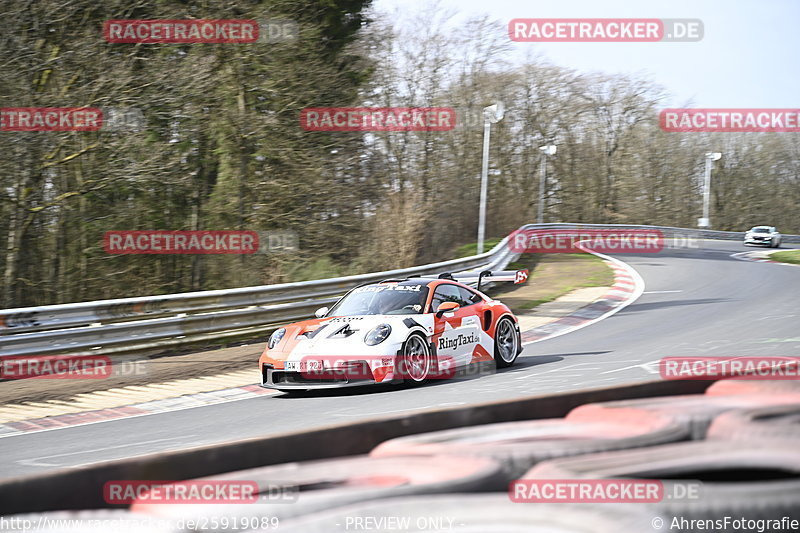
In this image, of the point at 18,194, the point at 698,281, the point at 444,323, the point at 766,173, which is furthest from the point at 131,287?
the point at 766,173

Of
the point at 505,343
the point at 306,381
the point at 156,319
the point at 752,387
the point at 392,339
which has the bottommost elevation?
the point at 306,381

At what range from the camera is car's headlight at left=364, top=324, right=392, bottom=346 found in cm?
922

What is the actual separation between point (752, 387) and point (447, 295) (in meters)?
6.28

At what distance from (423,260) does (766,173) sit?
140ft

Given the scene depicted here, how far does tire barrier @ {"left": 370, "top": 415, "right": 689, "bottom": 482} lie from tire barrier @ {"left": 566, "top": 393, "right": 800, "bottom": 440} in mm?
79

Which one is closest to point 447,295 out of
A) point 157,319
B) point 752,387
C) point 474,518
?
point 157,319

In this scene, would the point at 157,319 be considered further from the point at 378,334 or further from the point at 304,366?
the point at 378,334

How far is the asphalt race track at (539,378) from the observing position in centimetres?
713

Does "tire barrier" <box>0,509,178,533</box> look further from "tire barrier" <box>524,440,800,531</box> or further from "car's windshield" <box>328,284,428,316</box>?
"car's windshield" <box>328,284,428,316</box>

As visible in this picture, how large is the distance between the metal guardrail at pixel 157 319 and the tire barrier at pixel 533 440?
8.85m

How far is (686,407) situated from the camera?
12.4 ft

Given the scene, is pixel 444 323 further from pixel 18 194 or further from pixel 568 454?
pixel 18 194

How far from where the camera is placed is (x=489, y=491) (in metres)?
2.62

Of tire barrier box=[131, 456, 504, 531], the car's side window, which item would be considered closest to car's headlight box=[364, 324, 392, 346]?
the car's side window
